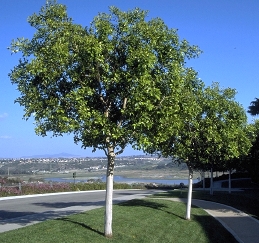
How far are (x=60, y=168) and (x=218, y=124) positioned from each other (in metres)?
62.3

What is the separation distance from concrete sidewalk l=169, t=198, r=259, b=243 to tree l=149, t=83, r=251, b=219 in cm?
184

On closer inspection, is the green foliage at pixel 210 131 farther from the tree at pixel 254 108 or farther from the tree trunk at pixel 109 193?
the tree at pixel 254 108

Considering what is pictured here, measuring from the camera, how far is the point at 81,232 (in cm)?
1166

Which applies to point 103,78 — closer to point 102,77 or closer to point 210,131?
point 102,77

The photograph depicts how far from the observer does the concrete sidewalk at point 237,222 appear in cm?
1468

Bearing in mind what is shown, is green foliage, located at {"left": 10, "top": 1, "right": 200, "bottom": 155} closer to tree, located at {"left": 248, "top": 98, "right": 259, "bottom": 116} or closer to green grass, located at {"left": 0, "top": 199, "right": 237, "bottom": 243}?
green grass, located at {"left": 0, "top": 199, "right": 237, "bottom": 243}

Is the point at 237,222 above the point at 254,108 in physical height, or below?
below

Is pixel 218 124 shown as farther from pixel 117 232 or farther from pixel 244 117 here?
pixel 117 232

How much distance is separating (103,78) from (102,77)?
0.16 ft

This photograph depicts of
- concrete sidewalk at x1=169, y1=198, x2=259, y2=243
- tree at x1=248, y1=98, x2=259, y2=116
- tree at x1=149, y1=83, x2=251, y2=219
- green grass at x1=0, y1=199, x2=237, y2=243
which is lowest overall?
concrete sidewalk at x1=169, y1=198, x2=259, y2=243

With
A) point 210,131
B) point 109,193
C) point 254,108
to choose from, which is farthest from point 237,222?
point 254,108

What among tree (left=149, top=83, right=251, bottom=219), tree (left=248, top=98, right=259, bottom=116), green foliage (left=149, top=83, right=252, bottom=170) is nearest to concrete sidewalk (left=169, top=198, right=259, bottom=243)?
tree (left=149, top=83, right=251, bottom=219)

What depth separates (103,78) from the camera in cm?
1059

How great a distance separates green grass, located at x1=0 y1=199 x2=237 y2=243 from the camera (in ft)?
36.4
